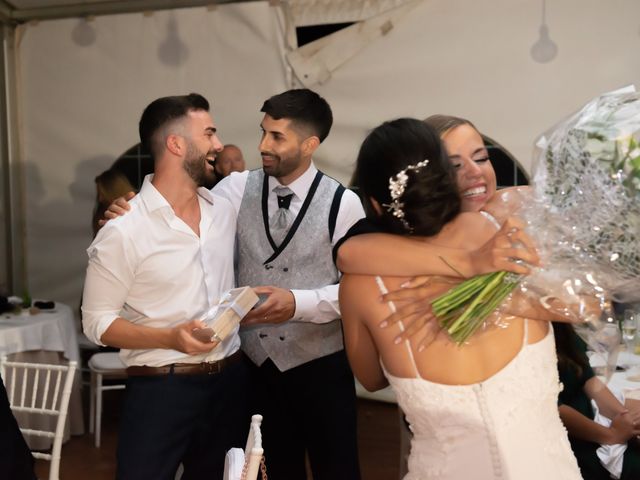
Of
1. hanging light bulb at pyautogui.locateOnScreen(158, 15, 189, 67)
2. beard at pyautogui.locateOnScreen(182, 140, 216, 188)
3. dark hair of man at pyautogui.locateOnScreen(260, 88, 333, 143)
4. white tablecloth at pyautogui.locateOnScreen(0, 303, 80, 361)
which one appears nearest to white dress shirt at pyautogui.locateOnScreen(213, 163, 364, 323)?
dark hair of man at pyautogui.locateOnScreen(260, 88, 333, 143)

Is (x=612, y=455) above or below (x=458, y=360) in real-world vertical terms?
below

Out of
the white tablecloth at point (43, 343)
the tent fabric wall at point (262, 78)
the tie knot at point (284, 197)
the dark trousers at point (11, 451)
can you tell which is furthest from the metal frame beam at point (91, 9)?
the dark trousers at point (11, 451)

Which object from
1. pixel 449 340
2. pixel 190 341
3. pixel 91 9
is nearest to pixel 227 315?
pixel 190 341

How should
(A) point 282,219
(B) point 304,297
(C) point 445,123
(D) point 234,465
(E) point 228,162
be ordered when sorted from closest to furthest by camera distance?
(D) point 234,465
(C) point 445,123
(B) point 304,297
(A) point 282,219
(E) point 228,162

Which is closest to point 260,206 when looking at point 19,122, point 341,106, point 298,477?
point 298,477

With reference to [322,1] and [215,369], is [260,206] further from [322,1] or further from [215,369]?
[322,1]

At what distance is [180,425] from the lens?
230 centimetres

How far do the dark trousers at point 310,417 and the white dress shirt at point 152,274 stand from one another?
270mm

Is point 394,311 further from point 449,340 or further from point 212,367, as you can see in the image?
point 212,367

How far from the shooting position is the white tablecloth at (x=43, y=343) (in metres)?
4.34

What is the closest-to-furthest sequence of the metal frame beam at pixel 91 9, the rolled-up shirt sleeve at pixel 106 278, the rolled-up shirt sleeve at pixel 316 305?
1. the rolled-up shirt sleeve at pixel 106 278
2. the rolled-up shirt sleeve at pixel 316 305
3. the metal frame beam at pixel 91 9

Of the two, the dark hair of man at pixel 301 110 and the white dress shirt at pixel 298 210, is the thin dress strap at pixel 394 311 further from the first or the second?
the dark hair of man at pixel 301 110

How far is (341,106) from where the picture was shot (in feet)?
16.5

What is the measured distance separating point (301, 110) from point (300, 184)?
271 mm
